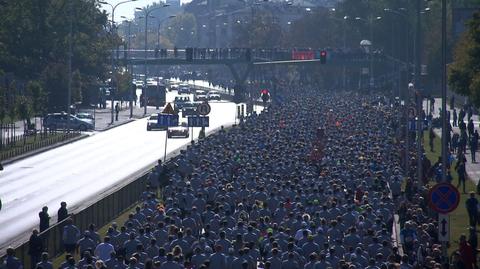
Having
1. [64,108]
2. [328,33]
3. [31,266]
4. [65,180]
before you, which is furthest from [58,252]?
[328,33]

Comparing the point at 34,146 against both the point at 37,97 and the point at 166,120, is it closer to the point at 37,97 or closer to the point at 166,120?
the point at 37,97

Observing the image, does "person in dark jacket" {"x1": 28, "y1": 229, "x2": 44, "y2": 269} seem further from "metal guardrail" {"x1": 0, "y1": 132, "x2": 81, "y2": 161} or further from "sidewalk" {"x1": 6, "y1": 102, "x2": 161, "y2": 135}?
"sidewalk" {"x1": 6, "y1": 102, "x2": 161, "y2": 135}

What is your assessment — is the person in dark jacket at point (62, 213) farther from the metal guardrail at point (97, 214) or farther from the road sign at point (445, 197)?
the road sign at point (445, 197)

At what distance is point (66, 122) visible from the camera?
87250 mm

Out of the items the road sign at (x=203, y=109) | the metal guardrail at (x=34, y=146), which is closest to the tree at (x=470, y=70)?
the road sign at (x=203, y=109)

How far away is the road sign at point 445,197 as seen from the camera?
2750 cm

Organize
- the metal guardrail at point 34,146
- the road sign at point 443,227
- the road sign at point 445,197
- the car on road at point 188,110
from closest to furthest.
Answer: the road sign at point 445,197, the road sign at point 443,227, the metal guardrail at point 34,146, the car on road at point 188,110

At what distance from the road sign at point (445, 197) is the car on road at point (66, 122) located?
5754 cm

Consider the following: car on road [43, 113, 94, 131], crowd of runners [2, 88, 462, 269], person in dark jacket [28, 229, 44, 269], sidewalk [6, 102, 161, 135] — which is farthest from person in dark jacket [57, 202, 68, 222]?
sidewalk [6, 102, 161, 135]

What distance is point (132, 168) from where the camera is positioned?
206 feet

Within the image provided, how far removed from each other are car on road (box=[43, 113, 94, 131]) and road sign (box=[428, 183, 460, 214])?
5754cm

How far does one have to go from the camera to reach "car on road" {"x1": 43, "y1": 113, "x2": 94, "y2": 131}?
86.2 m

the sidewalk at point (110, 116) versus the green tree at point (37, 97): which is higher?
the green tree at point (37, 97)

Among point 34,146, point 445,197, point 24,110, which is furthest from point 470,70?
point 445,197
